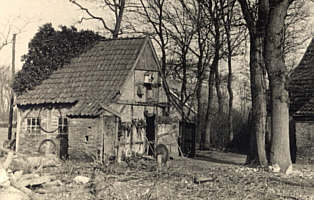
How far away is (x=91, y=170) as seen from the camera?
16047 millimetres

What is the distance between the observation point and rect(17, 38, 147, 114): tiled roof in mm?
22484

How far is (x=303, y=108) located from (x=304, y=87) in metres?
2.29

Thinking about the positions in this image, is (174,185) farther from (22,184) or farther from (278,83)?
(278,83)

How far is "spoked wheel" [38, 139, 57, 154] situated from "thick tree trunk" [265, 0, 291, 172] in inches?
503

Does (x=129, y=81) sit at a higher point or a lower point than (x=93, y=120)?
higher

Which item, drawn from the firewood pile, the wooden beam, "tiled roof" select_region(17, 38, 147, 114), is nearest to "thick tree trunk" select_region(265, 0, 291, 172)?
the firewood pile

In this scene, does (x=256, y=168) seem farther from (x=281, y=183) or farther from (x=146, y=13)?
(x=146, y=13)

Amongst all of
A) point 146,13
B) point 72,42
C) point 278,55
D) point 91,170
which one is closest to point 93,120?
point 91,170

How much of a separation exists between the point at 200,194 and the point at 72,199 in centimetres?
359

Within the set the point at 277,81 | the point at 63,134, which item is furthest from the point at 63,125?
the point at 277,81

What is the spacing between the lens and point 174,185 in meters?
12.8

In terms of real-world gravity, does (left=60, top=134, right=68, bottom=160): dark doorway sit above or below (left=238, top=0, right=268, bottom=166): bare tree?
below

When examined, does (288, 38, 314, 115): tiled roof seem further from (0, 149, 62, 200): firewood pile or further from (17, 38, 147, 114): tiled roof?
(0, 149, 62, 200): firewood pile

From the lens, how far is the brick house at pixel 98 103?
21500 millimetres
